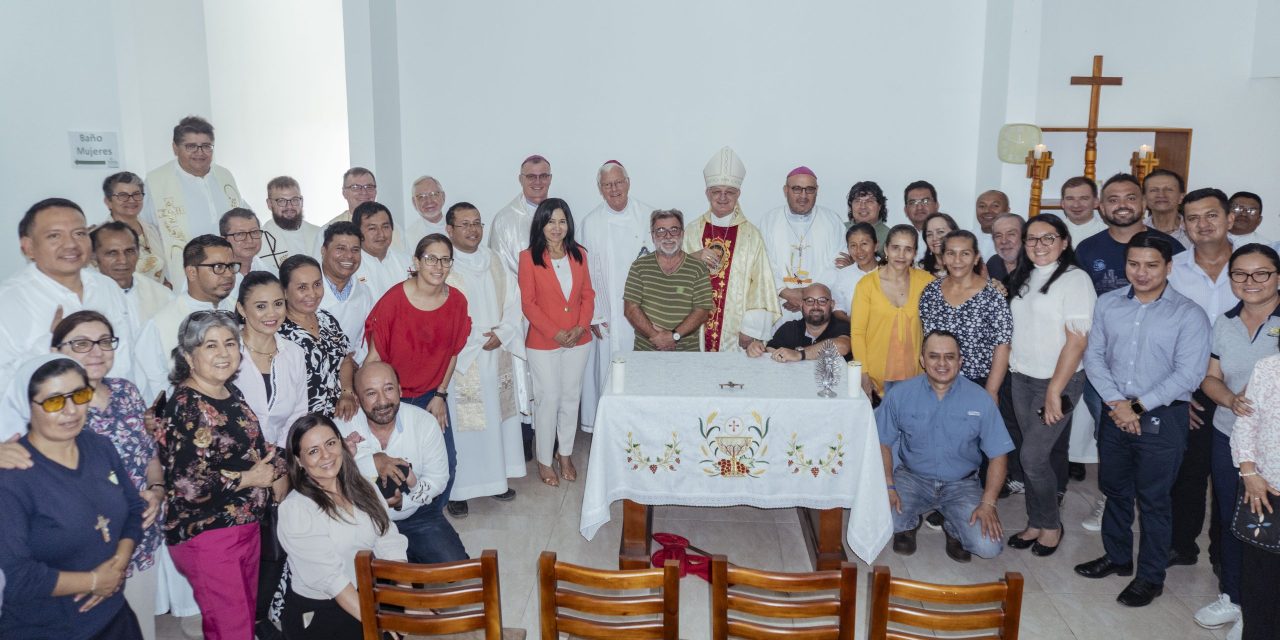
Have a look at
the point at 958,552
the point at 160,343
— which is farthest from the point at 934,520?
the point at 160,343

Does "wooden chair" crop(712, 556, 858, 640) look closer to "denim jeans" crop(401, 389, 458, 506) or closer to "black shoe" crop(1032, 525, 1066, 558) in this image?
"denim jeans" crop(401, 389, 458, 506)

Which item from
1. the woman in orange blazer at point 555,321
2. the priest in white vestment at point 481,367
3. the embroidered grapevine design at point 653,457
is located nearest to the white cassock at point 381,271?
the priest in white vestment at point 481,367

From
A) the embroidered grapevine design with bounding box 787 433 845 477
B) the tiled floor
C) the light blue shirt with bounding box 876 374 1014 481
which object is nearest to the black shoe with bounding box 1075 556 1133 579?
the tiled floor

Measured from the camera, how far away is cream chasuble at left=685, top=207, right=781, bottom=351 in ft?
17.1

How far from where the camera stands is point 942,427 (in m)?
3.87

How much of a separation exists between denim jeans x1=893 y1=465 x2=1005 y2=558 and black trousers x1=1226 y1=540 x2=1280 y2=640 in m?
1.09

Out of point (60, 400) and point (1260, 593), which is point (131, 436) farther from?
point (1260, 593)

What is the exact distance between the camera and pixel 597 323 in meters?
5.15

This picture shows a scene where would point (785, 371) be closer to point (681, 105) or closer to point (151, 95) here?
point (681, 105)

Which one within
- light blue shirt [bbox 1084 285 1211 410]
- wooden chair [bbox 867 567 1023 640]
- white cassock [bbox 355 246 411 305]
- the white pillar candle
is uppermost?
white cassock [bbox 355 246 411 305]

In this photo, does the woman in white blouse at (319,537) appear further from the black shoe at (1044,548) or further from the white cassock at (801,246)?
the white cassock at (801,246)

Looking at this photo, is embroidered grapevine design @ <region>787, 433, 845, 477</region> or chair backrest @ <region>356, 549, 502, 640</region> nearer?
chair backrest @ <region>356, 549, 502, 640</region>

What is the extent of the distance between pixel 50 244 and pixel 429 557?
1.78 m

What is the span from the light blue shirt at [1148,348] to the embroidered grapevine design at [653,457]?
1814 millimetres
